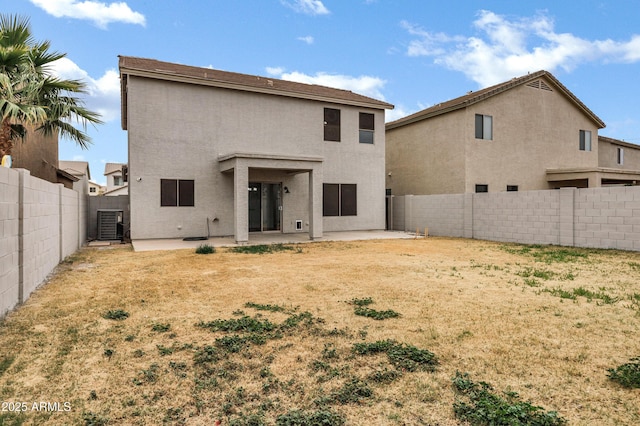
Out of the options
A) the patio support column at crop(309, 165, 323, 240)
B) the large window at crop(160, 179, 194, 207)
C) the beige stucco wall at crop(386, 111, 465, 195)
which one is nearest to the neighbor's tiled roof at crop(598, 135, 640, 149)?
the beige stucco wall at crop(386, 111, 465, 195)

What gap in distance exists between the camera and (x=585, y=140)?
76.0ft

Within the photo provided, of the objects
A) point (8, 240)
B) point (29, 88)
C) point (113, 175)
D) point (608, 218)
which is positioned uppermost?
point (113, 175)

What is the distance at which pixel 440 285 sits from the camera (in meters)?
6.84

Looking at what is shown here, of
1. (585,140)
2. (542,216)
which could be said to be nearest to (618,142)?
A: (585,140)

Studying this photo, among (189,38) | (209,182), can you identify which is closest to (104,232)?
(209,182)

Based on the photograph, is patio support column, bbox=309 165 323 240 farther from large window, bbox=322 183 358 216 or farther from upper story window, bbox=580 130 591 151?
upper story window, bbox=580 130 591 151

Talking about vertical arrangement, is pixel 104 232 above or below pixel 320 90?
below

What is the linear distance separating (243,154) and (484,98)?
1312 cm

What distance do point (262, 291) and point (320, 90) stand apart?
14197mm

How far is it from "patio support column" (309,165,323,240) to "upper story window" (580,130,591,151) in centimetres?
1796

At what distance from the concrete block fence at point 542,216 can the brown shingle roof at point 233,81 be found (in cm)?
590

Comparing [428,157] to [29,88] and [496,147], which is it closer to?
[496,147]

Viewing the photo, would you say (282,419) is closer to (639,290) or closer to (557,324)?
(557,324)

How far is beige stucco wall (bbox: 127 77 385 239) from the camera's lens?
46.9 feet
